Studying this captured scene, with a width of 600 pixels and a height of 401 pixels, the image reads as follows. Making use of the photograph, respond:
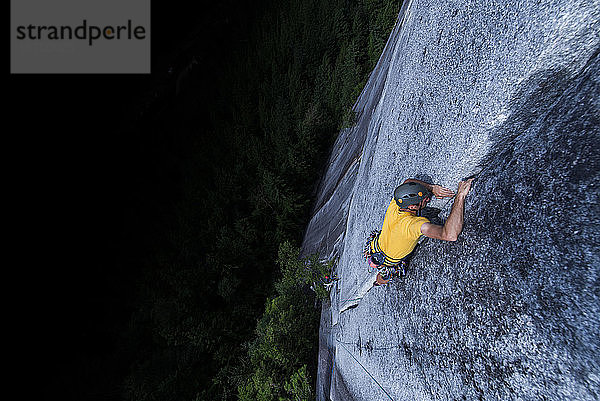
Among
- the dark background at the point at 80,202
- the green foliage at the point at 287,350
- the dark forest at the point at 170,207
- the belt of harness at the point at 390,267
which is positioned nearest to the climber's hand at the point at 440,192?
the belt of harness at the point at 390,267

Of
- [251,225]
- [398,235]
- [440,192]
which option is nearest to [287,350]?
[251,225]

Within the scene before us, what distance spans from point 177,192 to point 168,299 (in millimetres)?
5070

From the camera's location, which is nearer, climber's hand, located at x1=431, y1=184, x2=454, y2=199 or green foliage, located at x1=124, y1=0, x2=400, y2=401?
climber's hand, located at x1=431, y1=184, x2=454, y2=199

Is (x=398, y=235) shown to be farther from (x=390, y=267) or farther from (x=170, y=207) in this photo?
(x=170, y=207)

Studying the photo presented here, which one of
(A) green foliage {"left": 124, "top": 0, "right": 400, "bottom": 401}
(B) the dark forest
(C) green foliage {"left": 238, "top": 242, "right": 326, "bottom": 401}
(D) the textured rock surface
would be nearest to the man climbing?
(D) the textured rock surface

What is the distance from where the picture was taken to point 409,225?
2809 mm

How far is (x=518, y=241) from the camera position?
6.50ft

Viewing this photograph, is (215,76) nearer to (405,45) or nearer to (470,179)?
(405,45)

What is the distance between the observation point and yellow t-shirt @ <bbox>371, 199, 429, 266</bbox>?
9.24 feet

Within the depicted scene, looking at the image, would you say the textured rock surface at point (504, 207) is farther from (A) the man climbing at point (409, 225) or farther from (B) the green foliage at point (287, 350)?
(B) the green foliage at point (287, 350)

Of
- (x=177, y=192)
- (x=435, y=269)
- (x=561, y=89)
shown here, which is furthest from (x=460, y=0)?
(x=177, y=192)

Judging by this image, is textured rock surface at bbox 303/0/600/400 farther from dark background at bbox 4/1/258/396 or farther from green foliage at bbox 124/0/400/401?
dark background at bbox 4/1/258/396

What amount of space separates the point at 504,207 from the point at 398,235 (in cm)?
102

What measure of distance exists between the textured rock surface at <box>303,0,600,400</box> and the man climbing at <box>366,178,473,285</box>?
10 centimetres
